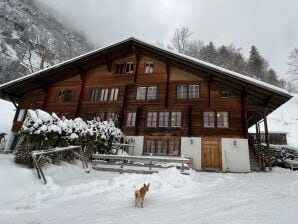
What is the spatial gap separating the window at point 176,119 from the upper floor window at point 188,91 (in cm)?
150

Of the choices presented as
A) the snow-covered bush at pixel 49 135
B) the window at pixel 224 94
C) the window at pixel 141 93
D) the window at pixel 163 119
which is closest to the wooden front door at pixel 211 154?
the window at pixel 163 119

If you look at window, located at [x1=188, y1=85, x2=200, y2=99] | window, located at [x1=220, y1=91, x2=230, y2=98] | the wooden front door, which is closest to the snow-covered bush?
the wooden front door

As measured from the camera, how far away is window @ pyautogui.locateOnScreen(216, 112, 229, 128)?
17203 millimetres

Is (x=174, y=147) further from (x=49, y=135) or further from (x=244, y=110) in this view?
(x=49, y=135)

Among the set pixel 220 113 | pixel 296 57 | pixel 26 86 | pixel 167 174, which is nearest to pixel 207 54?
pixel 296 57

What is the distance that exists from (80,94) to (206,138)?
40.7 ft

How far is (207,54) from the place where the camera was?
46250 mm

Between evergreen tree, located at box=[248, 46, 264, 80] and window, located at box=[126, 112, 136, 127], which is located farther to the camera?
evergreen tree, located at box=[248, 46, 264, 80]

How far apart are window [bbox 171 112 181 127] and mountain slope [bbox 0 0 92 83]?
26542 millimetres

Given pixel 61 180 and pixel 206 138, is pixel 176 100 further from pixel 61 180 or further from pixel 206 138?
Result: pixel 61 180

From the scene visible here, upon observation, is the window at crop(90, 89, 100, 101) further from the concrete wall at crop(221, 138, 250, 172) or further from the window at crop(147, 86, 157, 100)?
the concrete wall at crop(221, 138, 250, 172)

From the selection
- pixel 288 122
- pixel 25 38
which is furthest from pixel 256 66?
pixel 25 38

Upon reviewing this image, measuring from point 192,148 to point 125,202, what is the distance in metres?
12.0

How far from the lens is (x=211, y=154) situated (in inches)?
666
